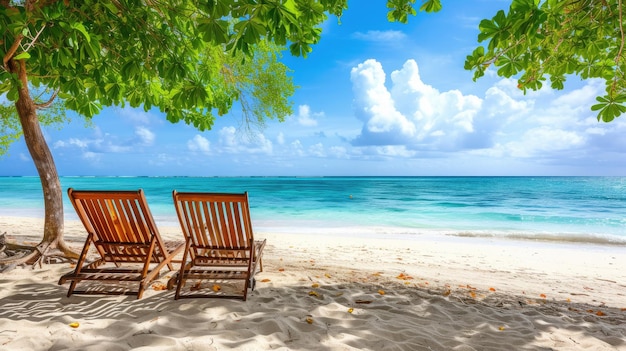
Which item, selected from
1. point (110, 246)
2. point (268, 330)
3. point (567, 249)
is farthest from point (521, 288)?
point (567, 249)

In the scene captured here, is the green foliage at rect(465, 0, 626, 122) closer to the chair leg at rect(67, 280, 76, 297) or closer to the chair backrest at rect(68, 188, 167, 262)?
the chair backrest at rect(68, 188, 167, 262)

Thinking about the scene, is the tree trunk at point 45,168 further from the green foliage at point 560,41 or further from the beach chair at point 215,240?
the green foliage at point 560,41

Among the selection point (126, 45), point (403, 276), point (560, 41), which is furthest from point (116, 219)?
point (560, 41)

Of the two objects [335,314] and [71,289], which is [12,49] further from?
[335,314]

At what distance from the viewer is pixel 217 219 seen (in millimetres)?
3631

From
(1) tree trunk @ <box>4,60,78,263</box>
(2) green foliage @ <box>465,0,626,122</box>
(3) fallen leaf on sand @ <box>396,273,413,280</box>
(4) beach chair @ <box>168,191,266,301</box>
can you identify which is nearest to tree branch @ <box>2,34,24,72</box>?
(1) tree trunk @ <box>4,60,78,263</box>

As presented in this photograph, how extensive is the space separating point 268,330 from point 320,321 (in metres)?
0.47

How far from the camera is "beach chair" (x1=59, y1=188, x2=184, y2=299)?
329cm

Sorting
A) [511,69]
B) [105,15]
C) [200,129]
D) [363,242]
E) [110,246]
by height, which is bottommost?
[363,242]

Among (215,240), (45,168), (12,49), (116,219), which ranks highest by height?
(12,49)

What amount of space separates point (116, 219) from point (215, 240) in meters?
0.98

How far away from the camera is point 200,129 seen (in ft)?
21.3

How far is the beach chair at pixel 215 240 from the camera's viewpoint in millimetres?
3381

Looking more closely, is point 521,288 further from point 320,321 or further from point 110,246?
point 110,246
